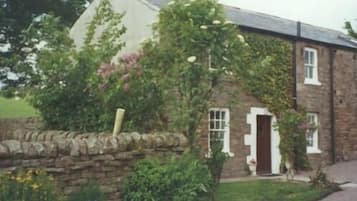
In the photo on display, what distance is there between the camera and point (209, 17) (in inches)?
515

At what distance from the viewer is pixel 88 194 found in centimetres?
1012

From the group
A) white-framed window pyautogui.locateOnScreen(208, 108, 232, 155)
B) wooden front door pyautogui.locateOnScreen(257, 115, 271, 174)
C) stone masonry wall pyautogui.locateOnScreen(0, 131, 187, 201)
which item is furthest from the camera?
wooden front door pyautogui.locateOnScreen(257, 115, 271, 174)

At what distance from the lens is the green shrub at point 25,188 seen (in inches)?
333

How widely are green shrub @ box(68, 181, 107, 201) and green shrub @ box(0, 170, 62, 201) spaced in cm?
90

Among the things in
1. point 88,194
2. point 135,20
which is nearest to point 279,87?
point 135,20

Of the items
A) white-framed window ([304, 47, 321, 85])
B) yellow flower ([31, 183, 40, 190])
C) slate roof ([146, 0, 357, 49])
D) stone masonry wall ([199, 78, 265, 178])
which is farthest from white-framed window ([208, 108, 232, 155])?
yellow flower ([31, 183, 40, 190])

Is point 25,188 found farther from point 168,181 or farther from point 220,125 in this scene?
point 220,125

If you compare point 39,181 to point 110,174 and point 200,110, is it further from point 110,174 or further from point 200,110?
point 200,110

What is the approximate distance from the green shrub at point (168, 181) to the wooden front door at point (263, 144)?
35.0 feet

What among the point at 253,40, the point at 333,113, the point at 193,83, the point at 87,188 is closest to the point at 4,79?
the point at 253,40

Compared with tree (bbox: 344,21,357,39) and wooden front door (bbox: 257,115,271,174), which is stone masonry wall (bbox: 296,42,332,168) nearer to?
wooden front door (bbox: 257,115,271,174)

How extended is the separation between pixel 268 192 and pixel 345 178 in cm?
556

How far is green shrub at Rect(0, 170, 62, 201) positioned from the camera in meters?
8.45

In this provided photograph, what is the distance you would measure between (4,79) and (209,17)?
16.6 meters
